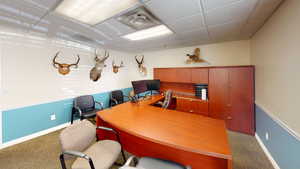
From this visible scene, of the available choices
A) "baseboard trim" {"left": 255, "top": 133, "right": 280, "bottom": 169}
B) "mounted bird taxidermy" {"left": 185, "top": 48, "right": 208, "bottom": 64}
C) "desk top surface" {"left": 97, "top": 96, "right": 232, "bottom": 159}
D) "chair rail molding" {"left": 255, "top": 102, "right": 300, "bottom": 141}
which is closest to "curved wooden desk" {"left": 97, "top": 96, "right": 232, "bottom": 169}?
"desk top surface" {"left": 97, "top": 96, "right": 232, "bottom": 159}

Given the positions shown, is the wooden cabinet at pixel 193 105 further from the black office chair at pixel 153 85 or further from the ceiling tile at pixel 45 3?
the ceiling tile at pixel 45 3

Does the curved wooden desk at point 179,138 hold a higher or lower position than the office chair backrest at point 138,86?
lower

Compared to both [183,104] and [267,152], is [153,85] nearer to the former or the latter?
[183,104]

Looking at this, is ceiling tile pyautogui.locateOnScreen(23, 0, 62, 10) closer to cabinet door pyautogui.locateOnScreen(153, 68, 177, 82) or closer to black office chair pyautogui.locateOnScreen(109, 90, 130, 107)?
black office chair pyautogui.locateOnScreen(109, 90, 130, 107)

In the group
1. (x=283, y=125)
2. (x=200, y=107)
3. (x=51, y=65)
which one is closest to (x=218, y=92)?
(x=200, y=107)

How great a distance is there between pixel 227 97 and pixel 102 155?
3154 mm


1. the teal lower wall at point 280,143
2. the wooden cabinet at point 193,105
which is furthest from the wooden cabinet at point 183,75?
the teal lower wall at point 280,143

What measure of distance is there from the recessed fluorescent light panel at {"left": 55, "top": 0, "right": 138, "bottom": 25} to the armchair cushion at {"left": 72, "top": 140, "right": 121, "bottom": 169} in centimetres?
199

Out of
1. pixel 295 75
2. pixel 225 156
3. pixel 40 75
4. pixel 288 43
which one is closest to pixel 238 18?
pixel 288 43

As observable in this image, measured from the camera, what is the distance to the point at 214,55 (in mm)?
3576

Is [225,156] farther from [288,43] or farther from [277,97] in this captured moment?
[288,43]

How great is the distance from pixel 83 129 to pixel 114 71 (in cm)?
316

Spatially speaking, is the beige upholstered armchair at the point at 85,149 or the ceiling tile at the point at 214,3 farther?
the ceiling tile at the point at 214,3

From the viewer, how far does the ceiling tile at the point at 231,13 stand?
1571 mm
